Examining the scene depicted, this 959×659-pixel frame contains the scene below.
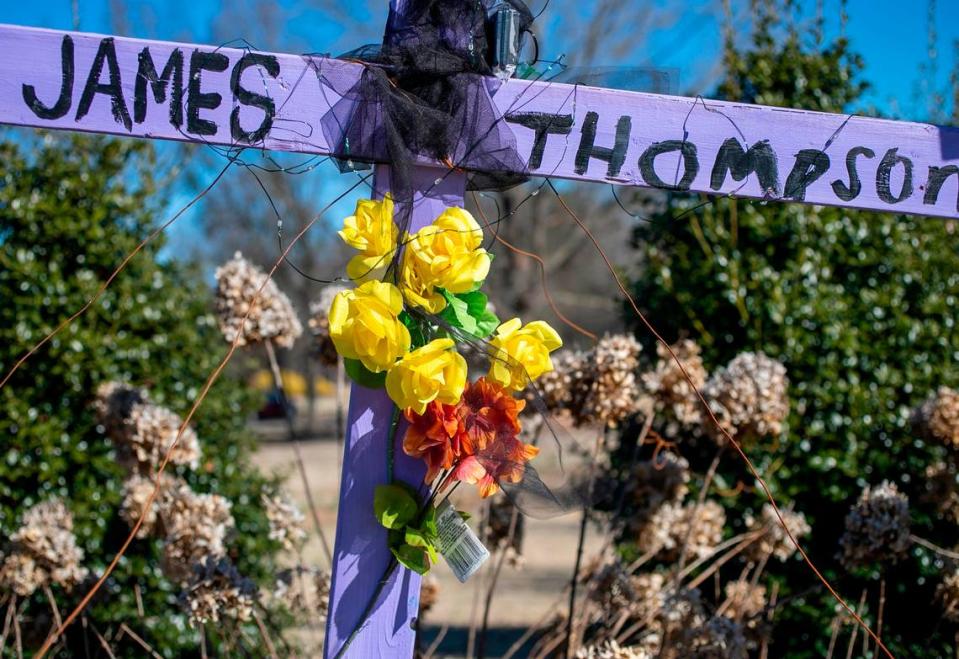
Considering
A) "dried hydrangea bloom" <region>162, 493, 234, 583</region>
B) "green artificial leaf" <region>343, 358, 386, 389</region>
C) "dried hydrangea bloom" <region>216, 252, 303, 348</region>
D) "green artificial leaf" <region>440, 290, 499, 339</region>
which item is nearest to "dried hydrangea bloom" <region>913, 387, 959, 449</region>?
"green artificial leaf" <region>440, 290, 499, 339</region>

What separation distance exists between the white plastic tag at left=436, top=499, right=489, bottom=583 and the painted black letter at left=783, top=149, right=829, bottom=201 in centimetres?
94

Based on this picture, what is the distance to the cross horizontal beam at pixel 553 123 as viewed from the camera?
1638mm

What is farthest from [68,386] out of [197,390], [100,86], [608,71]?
[608,71]

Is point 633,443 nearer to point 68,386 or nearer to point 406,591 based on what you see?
point 406,591

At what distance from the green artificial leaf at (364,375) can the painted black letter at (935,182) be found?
121 centimetres

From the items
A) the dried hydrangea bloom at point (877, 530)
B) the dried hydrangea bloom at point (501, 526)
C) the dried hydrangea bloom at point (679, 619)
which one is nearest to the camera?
the dried hydrangea bloom at point (679, 619)

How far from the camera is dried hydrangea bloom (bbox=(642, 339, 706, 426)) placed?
262 centimetres

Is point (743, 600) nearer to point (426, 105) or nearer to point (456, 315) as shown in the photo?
point (456, 315)

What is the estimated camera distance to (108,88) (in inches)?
64.5

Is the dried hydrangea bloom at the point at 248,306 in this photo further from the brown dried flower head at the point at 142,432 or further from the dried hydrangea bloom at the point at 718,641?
the dried hydrangea bloom at the point at 718,641

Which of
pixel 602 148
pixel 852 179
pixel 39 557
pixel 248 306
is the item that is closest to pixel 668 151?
pixel 602 148

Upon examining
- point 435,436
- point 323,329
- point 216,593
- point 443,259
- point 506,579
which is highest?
point 443,259

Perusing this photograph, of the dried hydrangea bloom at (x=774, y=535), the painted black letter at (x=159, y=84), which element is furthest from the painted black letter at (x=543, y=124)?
the dried hydrangea bloom at (x=774, y=535)

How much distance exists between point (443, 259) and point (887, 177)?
38.0 inches
